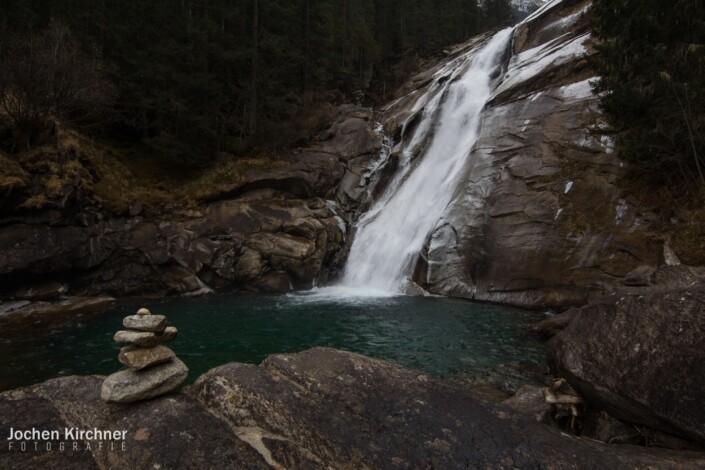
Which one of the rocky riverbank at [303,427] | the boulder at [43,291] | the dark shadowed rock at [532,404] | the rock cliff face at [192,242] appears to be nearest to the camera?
the rocky riverbank at [303,427]

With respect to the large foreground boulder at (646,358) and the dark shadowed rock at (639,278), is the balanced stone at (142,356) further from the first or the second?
the dark shadowed rock at (639,278)

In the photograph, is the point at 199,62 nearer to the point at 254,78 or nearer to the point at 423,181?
the point at 254,78

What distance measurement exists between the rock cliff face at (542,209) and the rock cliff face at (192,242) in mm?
6467

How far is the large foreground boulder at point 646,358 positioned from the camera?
4.51m

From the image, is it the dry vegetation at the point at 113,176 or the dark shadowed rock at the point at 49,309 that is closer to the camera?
the dark shadowed rock at the point at 49,309

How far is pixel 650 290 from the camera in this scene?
5645 mm

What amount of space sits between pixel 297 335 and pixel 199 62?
18035 millimetres

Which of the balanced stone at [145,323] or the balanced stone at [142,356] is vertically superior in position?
the balanced stone at [145,323]

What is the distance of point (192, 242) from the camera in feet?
59.8

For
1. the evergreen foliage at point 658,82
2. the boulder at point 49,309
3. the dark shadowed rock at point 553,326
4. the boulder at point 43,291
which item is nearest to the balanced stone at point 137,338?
the dark shadowed rock at point 553,326

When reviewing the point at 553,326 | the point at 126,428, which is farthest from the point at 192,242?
the point at 553,326

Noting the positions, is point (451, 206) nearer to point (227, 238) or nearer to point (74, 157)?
point (227, 238)

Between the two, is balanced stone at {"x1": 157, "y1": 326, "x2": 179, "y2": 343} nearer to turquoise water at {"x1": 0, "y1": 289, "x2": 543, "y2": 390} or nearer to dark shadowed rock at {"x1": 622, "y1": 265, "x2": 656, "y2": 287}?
turquoise water at {"x1": 0, "y1": 289, "x2": 543, "y2": 390}

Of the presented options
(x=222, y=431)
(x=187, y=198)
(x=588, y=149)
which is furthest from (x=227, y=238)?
(x=588, y=149)
